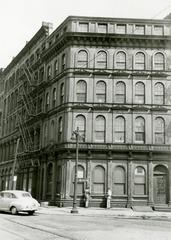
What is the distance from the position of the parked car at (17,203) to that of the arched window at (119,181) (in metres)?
10.9

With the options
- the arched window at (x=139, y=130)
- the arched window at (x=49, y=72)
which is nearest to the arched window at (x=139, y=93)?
the arched window at (x=139, y=130)

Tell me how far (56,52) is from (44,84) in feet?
12.3

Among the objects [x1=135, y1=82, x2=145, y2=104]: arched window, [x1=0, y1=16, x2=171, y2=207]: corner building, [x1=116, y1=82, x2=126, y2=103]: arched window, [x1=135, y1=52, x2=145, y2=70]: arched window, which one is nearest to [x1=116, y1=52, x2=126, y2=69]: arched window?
[x1=0, y1=16, x2=171, y2=207]: corner building

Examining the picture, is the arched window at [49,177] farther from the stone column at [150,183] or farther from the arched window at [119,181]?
the stone column at [150,183]

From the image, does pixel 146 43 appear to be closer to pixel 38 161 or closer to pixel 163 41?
pixel 163 41

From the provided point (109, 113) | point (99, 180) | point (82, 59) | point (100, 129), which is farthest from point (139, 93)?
point (99, 180)

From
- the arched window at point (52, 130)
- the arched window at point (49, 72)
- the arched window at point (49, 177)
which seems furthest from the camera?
the arched window at point (49, 72)

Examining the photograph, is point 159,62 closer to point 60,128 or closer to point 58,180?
point 60,128

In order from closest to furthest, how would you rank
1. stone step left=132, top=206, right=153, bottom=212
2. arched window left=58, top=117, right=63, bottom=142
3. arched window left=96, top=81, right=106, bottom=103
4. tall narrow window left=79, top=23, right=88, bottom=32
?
stone step left=132, top=206, right=153, bottom=212, arched window left=96, top=81, right=106, bottom=103, arched window left=58, top=117, right=63, bottom=142, tall narrow window left=79, top=23, right=88, bottom=32

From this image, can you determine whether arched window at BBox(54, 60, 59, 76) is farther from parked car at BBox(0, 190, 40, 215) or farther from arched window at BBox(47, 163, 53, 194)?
parked car at BBox(0, 190, 40, 215)

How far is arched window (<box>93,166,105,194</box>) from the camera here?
3362cm

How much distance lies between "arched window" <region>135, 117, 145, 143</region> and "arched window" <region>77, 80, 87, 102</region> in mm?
5448

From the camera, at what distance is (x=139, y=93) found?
35.4 metres

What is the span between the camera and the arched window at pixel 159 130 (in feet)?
113
